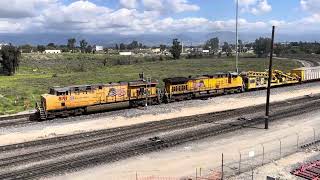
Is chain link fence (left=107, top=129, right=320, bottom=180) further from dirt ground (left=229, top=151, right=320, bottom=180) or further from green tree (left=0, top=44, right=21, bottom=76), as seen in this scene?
green tree (left=0, top=44, right=21, bottom=76)

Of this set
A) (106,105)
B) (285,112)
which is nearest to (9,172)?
(106,105)

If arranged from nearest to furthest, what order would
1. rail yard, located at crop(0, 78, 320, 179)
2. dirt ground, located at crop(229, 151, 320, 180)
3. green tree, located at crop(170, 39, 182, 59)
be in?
dirt ground, located at crop(229, 151, 320, 180) < rail yard, located at crop(0, 78, 320, 179) < green tree, located at crop(170, 39, 182, 59)

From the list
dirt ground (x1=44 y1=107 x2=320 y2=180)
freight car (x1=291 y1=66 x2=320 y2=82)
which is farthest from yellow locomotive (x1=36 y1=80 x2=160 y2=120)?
freight car (x1=291 y1=66 x2=320 y2=82)

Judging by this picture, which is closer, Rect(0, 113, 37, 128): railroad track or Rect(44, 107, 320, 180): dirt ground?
Rect(44, 107, 320, 180): dirt ground

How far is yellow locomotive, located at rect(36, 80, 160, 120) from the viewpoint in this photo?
40656 mm

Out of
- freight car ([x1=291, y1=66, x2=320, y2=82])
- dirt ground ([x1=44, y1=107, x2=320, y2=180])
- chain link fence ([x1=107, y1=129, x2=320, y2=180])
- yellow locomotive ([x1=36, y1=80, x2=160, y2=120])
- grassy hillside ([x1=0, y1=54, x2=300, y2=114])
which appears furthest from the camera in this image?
freight car ([x1=291, y1=66, x2=320, y2=82])

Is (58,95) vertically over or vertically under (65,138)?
over

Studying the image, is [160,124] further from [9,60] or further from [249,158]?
[9,60]

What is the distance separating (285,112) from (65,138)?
76.0 ft

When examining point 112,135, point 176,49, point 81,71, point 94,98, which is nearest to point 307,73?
point 94,98

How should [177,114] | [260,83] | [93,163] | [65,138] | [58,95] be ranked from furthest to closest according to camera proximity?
[260,83] < [177,114] < [58,95] < [65,138] < [93,163]

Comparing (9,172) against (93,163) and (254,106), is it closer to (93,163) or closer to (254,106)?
(93,163)

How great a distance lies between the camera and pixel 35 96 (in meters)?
56.9

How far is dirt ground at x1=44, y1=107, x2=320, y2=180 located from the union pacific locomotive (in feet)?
47.5
